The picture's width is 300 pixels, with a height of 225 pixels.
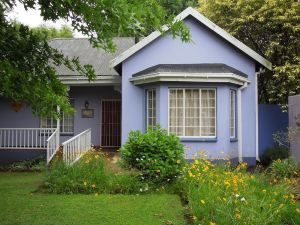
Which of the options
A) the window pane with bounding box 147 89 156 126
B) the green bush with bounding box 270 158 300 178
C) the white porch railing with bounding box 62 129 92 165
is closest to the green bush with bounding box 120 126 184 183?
the white porch railing with bounding box 62 129 92 165

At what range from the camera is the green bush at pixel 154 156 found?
31.5ft

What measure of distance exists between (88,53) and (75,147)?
659 centimetres

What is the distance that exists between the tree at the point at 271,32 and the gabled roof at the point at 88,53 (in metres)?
5.21

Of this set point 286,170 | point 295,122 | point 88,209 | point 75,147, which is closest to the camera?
point 88,209

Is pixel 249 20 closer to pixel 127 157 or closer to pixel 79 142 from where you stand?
pixel 79 142

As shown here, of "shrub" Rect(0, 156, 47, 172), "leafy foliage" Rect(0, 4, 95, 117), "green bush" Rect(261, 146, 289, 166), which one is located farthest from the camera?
"green bush" Rect(261, 146, 289, 166)

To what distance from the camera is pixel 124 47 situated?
19375 millimetres

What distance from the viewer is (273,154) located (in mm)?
15617

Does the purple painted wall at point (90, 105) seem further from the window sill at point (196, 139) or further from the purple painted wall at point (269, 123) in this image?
the purple painted wall at point (269, 123)

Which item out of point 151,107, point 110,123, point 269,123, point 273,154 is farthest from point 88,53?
point 273,154

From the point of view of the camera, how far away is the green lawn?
7.20 meters

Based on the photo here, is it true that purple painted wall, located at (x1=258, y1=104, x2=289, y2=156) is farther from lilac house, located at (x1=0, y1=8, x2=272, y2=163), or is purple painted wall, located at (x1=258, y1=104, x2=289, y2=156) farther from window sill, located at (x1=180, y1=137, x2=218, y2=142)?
window sill, located at (x1=180, y1=137, x2=218, y2=142)

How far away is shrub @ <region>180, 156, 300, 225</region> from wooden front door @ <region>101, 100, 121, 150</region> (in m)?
8.73

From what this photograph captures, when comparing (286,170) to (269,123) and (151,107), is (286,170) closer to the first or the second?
(151,107)
